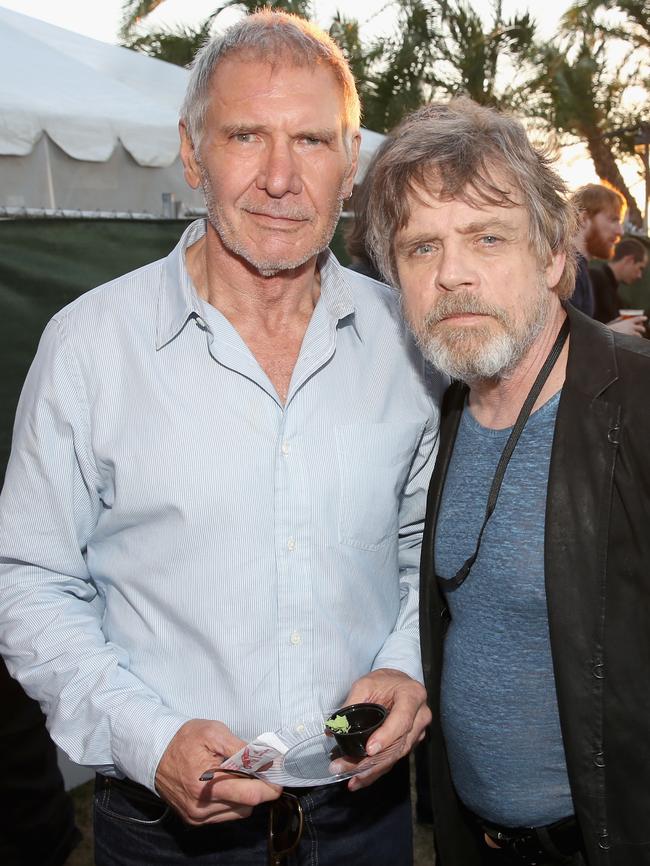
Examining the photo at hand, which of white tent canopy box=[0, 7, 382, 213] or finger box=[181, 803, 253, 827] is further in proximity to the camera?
white tent canopy box=[0, 7, 382, 213]

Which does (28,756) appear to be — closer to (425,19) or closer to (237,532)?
(237,532)

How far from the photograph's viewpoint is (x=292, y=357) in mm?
2207

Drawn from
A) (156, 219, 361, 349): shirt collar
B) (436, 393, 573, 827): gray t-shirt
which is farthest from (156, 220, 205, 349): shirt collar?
(436, 393, 573, 827): gray t-shirt

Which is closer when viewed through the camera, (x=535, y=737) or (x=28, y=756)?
(x=535, y=737)

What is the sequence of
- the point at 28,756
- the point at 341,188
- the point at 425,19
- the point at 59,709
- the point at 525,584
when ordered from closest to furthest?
the point at 59,709 → the point at 525,584 → the point at 341,188 → the point at 28,756 → the point at 425,19

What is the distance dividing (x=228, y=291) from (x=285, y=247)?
0.18m

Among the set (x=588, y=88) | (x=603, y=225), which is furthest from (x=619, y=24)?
(x=603, y=225)

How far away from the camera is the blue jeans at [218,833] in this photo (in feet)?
6.72

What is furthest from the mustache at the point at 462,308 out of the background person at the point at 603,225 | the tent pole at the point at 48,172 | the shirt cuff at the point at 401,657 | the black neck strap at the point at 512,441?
the background person at the point at 603,225

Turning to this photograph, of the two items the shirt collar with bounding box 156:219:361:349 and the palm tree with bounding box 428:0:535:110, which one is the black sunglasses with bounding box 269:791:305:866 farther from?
the palm tree with bounding box 428:0:535:110

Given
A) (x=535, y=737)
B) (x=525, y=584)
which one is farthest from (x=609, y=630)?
(x=535, y=737)

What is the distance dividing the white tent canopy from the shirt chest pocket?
3.33 meters

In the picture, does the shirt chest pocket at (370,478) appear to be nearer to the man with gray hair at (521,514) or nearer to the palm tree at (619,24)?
the man with gray hair at (521,514)

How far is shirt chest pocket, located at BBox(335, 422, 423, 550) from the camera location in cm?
209
